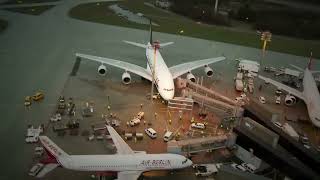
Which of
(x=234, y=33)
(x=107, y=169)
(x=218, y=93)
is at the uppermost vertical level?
(x=234, y=33)

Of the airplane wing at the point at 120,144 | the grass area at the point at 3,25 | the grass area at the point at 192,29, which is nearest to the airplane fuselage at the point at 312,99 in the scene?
the grass area at the point at 192,29

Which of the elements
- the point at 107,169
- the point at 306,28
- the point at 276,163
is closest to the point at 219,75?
the point at 276,163

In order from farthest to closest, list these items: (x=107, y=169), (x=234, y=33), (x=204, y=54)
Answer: (x=234, y=33) → (x=204, y=54) → (x=107, y=169)

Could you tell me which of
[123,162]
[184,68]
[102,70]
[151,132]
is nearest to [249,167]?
[151,132]

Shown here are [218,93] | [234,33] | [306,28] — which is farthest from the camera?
[306,28]

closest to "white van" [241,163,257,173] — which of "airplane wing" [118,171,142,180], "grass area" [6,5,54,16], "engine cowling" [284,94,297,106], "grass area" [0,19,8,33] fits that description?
"airplane wing" [118,171,142,180]

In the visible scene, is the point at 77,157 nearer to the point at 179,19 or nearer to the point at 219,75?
the point at 219,75

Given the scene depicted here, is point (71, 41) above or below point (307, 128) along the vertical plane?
above

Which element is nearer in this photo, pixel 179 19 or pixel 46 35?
pixel 46 35
